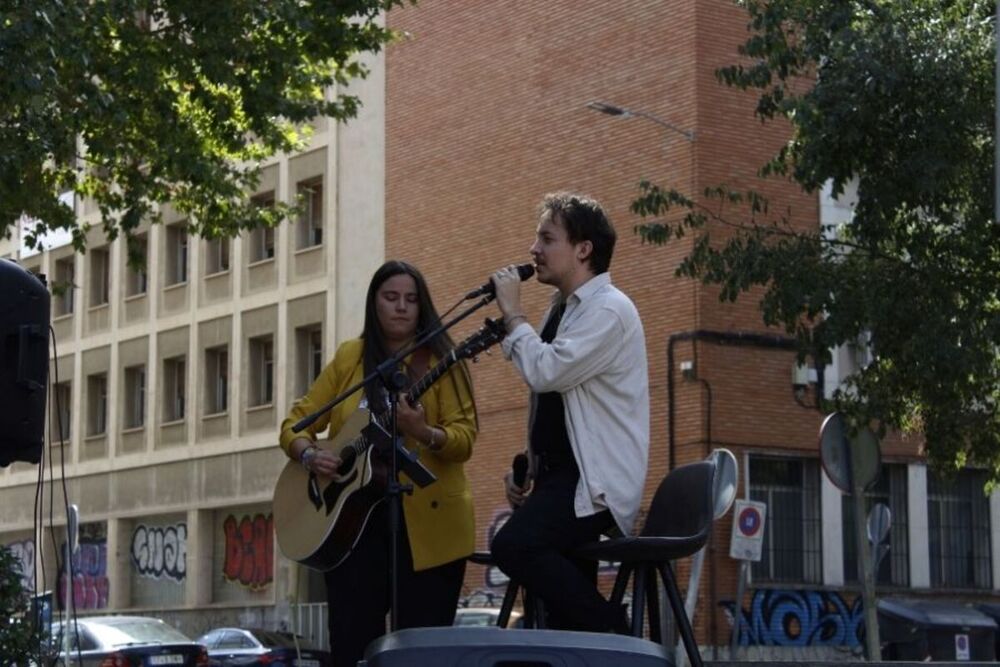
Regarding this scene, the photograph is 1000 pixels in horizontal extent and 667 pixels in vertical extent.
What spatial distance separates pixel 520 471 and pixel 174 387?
136 feet

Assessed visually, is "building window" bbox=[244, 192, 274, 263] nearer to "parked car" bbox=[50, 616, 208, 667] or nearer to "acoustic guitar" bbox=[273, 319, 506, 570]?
A: "parked car" bbox=[50, 616, 208, 667]

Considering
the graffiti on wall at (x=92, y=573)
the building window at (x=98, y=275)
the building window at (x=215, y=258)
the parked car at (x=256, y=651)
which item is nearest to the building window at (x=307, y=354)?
the building window at (x=215, y=258)

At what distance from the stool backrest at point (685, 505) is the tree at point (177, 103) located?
12.4 m

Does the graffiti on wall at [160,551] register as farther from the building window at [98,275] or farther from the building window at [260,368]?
the building window at [98,275]

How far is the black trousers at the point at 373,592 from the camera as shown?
7.05m

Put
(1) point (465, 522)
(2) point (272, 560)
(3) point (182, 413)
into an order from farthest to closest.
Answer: (3) point (182, 413), (2) point (272, 560), (1) point (465, 522)

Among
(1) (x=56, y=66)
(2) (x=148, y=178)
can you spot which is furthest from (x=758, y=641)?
(1) (x=56, y=66)

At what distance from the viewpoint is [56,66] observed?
18.3 metres

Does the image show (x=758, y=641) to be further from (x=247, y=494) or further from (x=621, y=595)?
(x=621, y=595)

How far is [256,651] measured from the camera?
89.3 ft

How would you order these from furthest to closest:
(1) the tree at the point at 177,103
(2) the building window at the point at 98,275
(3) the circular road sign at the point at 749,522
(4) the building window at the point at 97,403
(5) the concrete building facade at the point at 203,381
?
(2) the building window at the point at 98,275
(4) the building window at the point at 97,403
(5) the concrete building facade at the point at 203,381
(3) the circular road sign at the point at 749,522
(1) the tree at the point at 177,103

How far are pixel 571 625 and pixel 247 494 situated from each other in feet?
123

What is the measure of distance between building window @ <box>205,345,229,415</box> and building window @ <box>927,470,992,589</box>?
17.0 metres

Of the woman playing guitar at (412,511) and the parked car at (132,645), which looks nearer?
the woman playing guitar at (412,511)
